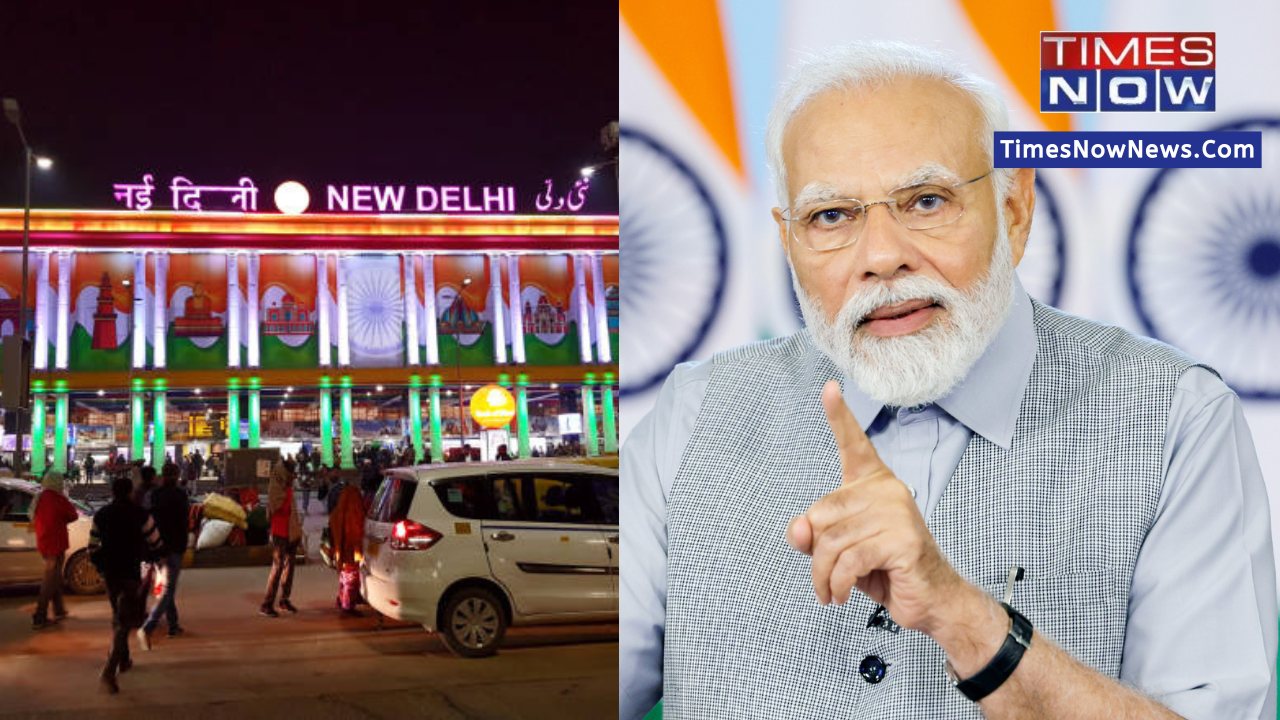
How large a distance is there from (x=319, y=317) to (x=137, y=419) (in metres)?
3.73

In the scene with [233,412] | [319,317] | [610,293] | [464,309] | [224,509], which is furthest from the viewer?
[610,293]

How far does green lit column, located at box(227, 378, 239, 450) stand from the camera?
2084 centimetres

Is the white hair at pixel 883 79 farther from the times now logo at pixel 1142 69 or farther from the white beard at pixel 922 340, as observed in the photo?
the times now logo at pixel 1142 69

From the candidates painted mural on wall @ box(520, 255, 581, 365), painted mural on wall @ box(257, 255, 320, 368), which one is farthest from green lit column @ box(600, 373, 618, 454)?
painted mural on wall @ box(257, 255, 320, 368)

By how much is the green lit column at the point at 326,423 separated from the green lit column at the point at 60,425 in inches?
169

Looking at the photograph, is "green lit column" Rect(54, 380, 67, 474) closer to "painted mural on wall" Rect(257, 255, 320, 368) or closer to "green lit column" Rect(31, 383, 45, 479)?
"green lit column" Rect(31, 383, 45, 479)

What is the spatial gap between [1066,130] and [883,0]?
0.43m

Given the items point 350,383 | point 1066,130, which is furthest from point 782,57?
point 350,383

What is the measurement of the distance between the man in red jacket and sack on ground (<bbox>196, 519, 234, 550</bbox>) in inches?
60.5

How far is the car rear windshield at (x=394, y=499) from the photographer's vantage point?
6434mm

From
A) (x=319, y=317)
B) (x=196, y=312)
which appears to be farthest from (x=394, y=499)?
(x=196, y=312)

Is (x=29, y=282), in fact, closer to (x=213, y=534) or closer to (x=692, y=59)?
(x=213, y=534)

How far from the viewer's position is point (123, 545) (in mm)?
6035

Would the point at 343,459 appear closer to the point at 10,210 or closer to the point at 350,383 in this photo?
the point at 350,383
